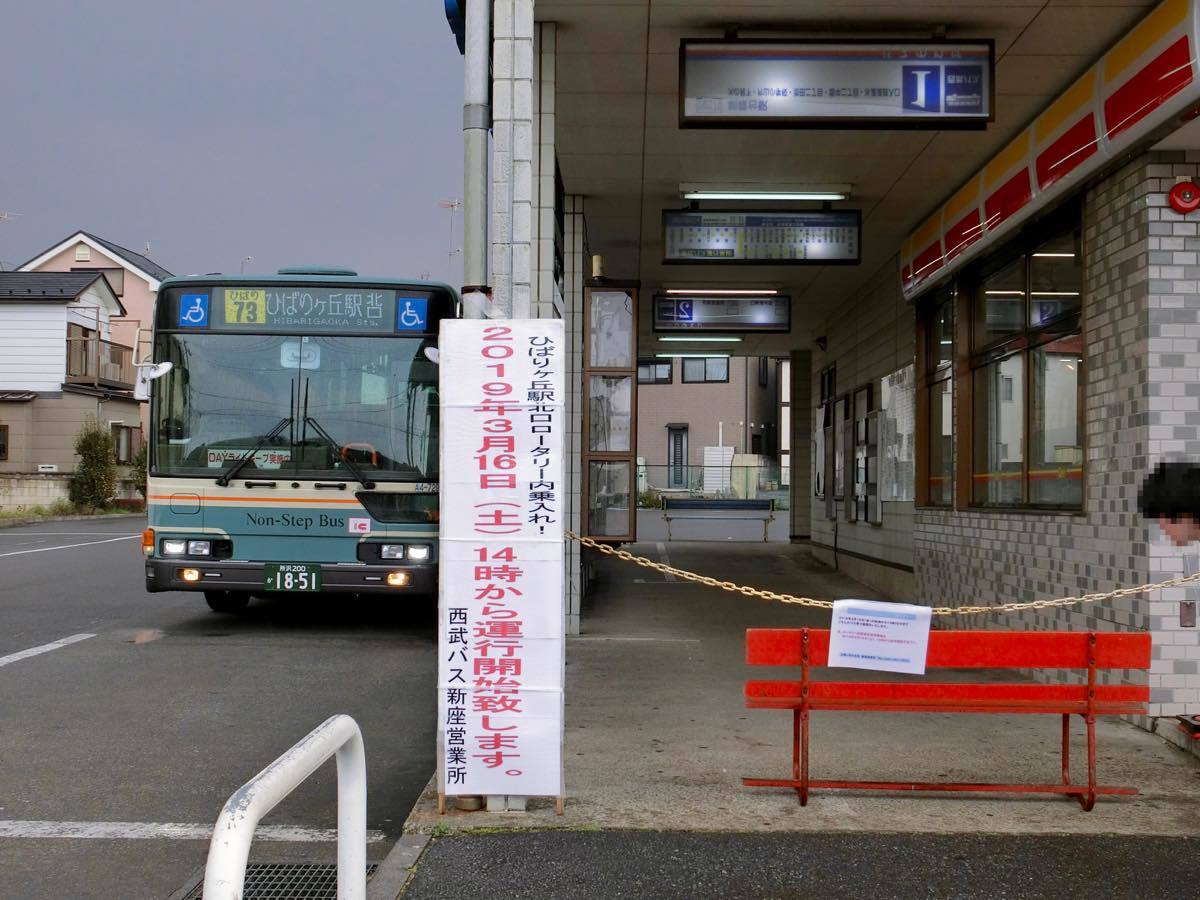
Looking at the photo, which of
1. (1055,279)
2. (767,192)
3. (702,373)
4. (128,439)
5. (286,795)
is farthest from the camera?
(702,373)

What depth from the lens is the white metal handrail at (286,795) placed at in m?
2.34

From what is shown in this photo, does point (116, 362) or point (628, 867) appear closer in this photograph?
point (628, 867)

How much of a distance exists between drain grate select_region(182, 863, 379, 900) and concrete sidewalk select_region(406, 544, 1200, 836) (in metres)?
0.50

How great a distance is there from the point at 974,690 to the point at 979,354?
222 inches

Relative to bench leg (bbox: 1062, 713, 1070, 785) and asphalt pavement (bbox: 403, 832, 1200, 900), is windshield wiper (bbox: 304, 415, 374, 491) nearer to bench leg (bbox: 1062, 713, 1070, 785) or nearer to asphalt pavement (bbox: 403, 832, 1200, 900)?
asphalt pavement (bbox: 403, 832, 1200, 900)

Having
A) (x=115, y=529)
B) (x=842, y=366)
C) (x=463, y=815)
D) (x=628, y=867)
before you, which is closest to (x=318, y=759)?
(x=628, y=867)

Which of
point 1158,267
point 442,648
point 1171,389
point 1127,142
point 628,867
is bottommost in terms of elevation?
point 628,867

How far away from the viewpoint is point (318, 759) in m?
2.96

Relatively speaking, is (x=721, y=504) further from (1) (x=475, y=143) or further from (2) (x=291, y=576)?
(1) (x=475, y=143)

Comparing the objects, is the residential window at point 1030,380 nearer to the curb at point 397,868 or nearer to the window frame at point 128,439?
the curb at point 397,868

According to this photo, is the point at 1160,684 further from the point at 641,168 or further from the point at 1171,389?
the point at 641,168

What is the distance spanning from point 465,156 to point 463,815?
3063 millimetres

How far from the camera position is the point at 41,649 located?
10.0 m

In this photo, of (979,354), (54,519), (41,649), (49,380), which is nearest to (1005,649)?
(979,354)
